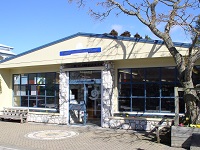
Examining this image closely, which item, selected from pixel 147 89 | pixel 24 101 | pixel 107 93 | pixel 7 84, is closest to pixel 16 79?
pixel 7 84

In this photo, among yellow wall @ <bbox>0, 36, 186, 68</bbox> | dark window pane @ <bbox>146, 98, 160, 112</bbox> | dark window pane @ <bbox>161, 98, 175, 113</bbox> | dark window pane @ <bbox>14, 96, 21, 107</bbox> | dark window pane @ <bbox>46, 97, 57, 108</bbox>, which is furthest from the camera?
dark window pane @ <bbox>14, 96, 21, 107</bbox>

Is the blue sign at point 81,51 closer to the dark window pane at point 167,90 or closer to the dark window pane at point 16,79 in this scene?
the dark window pane at point 167,90

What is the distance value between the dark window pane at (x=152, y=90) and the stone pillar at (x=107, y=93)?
67.5 inches

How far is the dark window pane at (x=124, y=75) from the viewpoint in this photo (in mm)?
13703

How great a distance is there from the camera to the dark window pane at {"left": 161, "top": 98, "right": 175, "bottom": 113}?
1270cm

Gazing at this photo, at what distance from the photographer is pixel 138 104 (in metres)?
13.4

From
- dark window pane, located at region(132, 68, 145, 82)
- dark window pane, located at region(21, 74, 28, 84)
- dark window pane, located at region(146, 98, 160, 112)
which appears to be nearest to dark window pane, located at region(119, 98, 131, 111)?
dark window pane, located at region(146, 98, 160, 112)

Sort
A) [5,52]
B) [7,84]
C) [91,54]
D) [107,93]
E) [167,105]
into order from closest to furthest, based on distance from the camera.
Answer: [167,105], [107,93], [91,54], [7,84], [5,52]

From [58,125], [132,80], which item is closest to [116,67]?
[132,80]

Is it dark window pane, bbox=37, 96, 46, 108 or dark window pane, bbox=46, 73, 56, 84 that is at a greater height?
dark window pane, bbox=46, 73, 56, 84

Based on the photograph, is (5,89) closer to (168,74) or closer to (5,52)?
(5,52)

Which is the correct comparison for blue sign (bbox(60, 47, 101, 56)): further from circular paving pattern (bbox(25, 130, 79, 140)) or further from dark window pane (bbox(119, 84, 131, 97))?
circular paving pattern (bbox(25, 130, 79, 140))

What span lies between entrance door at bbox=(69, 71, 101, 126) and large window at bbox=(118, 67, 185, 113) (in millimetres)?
1523

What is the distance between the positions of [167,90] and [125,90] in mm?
2052
